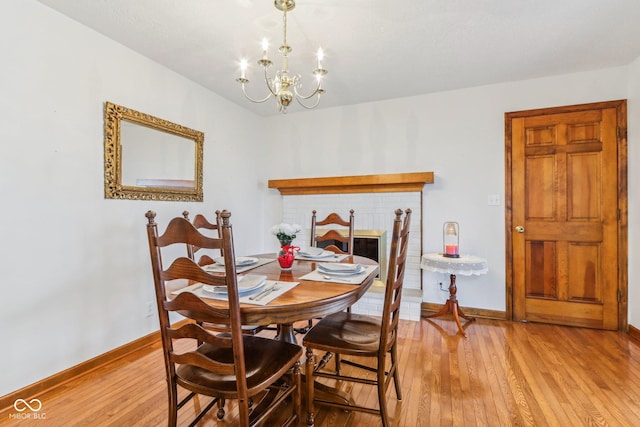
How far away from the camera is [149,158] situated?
2.40 metres

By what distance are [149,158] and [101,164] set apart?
36 centimetres

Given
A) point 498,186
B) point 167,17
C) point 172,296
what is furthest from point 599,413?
point 167,17

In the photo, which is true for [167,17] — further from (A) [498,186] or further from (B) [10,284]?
(A) [498,186]

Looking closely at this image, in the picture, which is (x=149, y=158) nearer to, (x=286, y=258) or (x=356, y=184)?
(x=286, y=258)

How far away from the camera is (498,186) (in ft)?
9.72

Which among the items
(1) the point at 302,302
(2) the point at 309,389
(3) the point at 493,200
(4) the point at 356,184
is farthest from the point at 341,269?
(3) the point at 493,200

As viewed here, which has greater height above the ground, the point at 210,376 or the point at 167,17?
the point at 167,17

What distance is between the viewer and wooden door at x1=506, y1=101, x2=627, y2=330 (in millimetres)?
2648

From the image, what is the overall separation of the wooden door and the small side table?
51cm

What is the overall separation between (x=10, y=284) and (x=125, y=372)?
845 mm

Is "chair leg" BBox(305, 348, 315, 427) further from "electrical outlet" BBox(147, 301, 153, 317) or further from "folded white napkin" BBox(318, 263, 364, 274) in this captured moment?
"electrical outlet" BBox(147, 301, 153, 317)

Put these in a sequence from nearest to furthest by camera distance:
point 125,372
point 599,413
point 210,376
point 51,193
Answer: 1. point 210,376
2. point 599,413
3. point 51,193
4. point 125,372

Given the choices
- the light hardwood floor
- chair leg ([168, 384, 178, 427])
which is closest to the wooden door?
the light hardwood floor

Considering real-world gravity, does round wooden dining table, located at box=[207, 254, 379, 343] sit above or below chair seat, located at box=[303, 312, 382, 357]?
above
